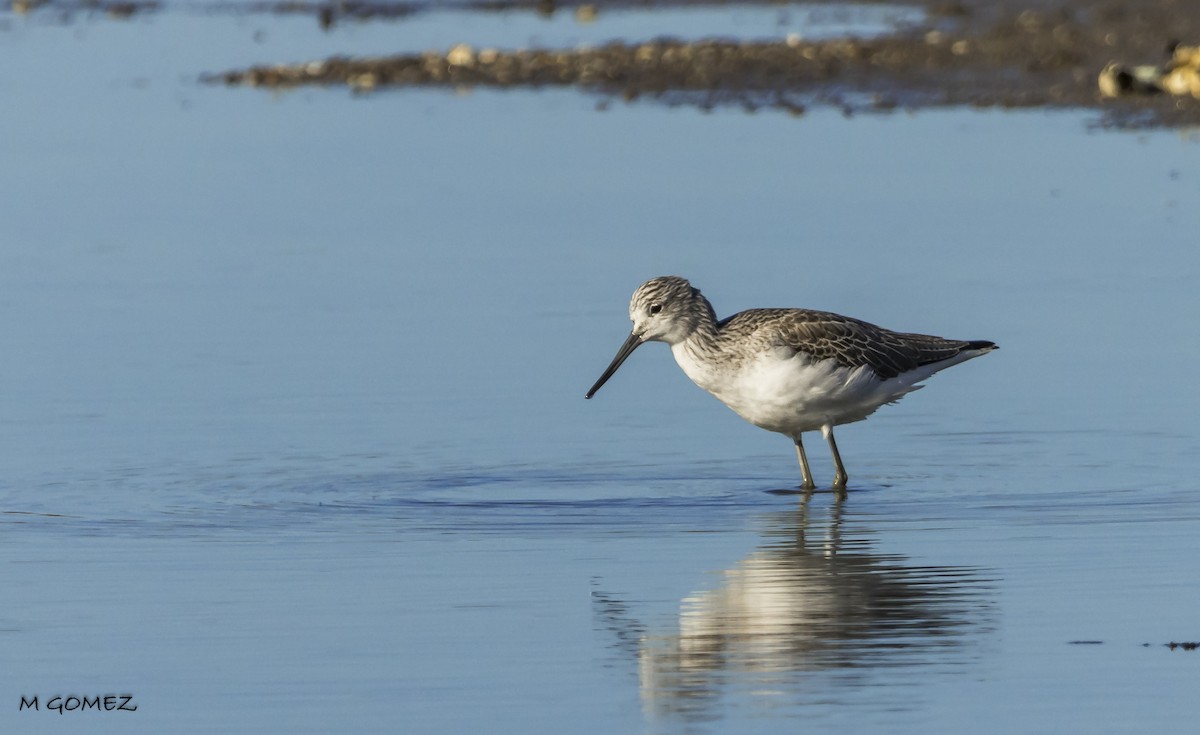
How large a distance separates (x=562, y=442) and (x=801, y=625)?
131 inches

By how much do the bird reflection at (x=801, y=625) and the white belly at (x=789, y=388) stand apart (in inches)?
64.5

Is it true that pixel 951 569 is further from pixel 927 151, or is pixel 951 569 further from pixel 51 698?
pixel 927 151

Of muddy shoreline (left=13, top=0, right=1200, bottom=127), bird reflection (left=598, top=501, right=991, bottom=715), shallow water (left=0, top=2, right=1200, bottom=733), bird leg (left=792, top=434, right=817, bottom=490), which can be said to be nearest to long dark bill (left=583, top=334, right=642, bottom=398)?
shallow water (left=0, top=2, right=1200, bottom=733)

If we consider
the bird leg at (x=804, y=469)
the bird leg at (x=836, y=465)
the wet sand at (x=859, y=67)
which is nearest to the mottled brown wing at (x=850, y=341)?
the bird leg at (x=836, y=465)

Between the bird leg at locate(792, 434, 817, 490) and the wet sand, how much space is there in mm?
9906

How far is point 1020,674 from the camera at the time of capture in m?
6.68

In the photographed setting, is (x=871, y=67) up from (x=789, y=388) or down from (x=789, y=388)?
up

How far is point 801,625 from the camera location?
290 inches

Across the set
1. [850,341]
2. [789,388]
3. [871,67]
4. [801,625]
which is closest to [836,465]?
[789,388]

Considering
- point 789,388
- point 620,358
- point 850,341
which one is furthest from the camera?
point 620,358

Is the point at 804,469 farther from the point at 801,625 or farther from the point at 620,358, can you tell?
the point at 801,625

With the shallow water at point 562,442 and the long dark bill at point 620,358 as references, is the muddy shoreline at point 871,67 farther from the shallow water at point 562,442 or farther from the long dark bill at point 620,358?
the long dark bill at point 620,358

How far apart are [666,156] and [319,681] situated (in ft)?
38.9

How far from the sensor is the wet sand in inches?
821
